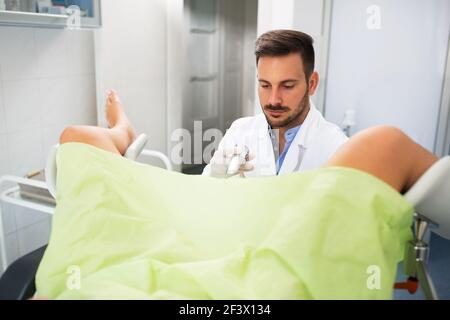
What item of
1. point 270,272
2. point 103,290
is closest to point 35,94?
point 103,290

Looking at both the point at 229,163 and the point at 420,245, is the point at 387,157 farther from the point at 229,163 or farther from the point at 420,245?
the point at 229,163

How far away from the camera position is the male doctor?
1271 mm

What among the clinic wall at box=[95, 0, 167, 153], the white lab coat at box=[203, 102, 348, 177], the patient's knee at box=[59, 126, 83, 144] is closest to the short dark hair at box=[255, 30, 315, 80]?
the white lab coat at box=[203, 102, 348, 177]

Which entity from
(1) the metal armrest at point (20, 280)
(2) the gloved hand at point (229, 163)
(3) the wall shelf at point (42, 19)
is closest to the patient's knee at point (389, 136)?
(2) the gloved hand at point (229, 163)

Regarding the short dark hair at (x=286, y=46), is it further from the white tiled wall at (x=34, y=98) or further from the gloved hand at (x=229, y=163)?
the white tiled wall at (x=34, y=98)

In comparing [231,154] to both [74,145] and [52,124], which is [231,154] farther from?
[52,124]

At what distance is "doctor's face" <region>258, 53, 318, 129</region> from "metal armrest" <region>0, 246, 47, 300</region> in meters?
0.78

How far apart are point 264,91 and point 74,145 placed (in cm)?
63

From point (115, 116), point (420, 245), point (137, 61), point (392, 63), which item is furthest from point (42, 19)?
point (392, 63)

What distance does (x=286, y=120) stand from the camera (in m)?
1.38

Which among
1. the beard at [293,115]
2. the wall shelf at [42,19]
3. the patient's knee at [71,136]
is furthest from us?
the beard at [293,115]

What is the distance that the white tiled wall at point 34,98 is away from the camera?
5.00 ft

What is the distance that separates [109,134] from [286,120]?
0.58 m

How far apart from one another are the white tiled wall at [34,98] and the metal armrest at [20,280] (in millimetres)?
745
